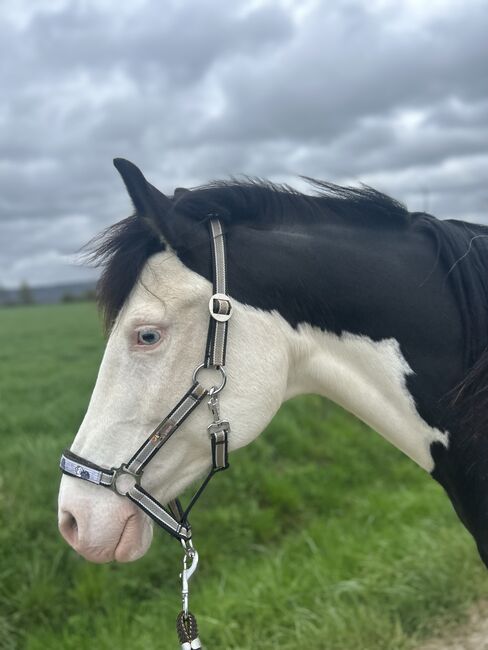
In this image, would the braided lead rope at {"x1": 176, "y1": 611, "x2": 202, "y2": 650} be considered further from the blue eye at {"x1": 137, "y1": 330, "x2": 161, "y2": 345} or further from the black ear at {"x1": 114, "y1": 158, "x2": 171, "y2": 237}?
the black ear at {"x1": 114, "y1": 158, "x2": 171, "y2": 237}

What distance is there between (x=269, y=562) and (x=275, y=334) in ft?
12.8

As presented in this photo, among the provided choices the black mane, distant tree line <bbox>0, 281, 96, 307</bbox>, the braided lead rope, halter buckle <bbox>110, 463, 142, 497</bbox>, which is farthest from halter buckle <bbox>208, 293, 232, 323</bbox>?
distant tree line <bbox>0, 281, 96, 307</bbox>

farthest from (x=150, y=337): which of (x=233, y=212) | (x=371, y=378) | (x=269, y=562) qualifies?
(x=269, y=562)

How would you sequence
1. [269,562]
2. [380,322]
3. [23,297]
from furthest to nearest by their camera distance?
[23,297]
[269,562]
[380,322]

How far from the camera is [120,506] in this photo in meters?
2.22

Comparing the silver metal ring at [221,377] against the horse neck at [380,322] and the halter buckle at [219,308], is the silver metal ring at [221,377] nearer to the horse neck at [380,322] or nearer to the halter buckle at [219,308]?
the halter buckle at [219,308]

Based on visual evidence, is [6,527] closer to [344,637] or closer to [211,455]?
[344,637]

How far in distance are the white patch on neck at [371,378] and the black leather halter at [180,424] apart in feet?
1.08

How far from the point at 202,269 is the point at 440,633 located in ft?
10.7

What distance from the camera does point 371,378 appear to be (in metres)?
2.33

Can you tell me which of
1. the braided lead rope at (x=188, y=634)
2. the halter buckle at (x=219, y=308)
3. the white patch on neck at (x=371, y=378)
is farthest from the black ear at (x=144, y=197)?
the braided lead rope at (x=188, y=634)

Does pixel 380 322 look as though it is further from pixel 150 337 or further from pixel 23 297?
pixel 23 297

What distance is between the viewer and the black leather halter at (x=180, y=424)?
218 cm

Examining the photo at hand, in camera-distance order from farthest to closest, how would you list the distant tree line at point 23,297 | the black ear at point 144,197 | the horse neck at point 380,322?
the distant tree line at point 23,297 → the horse neck at point 380,322 → the black ear at point 144,197
